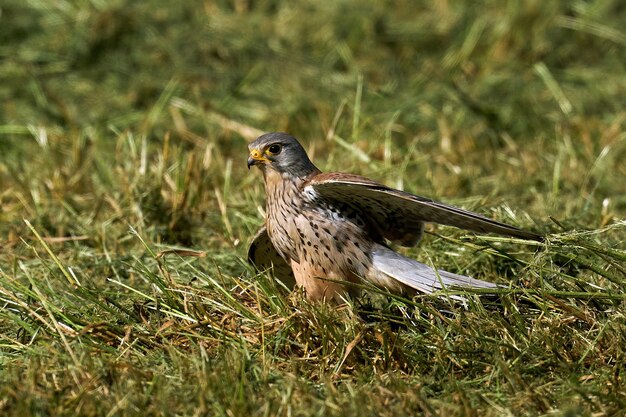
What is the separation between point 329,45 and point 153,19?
1418 millimetres

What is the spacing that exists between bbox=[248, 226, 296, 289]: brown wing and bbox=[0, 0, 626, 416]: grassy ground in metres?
0.08

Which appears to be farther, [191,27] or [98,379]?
[191,27]

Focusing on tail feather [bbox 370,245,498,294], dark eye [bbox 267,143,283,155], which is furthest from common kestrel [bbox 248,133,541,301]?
dark eye [bbox 267,143,283,155]

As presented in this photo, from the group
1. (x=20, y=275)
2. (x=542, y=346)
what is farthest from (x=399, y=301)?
(x=20, y=275)

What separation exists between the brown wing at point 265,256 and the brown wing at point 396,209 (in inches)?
14.8

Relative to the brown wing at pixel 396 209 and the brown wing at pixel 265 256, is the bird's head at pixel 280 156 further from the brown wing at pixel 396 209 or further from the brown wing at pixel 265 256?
the brown wing at pixel 265 256

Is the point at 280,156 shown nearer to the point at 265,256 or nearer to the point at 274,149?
the point at 274,149

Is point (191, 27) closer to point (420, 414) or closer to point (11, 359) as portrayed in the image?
point (11, 359)

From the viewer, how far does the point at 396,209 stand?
4.54 m

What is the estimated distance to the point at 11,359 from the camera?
404 centimetres

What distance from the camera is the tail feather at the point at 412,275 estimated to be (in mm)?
4383

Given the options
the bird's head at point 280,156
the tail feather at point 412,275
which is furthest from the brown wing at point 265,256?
the tail feather at point 412,275

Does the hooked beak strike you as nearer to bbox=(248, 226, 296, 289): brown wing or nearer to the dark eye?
the dark eye

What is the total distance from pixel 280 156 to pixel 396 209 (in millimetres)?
674
